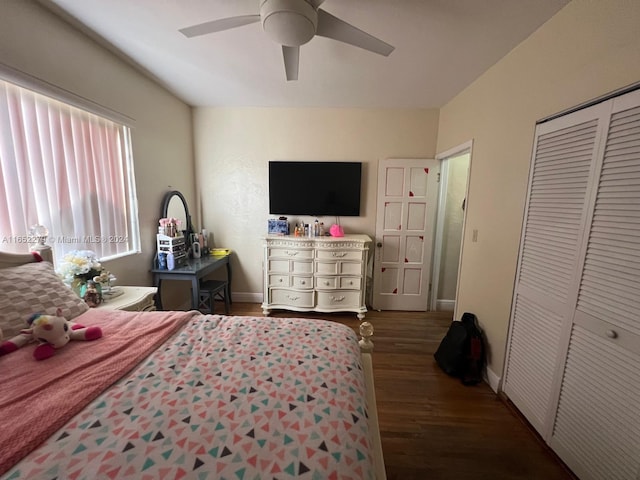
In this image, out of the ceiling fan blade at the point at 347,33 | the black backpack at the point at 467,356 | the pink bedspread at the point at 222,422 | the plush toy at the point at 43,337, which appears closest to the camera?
the pink bedspread at the point at 222,422

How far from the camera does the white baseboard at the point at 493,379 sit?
192 centimetres

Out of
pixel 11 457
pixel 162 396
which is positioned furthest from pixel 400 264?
pixel 11 457

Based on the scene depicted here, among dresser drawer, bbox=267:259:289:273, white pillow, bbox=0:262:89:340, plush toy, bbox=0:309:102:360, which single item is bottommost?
dresser drawer, bbox=267:259:289:273

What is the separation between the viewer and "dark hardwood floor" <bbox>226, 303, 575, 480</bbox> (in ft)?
4.47

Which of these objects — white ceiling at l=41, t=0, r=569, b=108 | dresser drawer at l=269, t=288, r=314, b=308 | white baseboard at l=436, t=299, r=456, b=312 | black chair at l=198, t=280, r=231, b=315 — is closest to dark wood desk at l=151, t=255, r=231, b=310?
black chair at l=198, t=280, r=231, b=315

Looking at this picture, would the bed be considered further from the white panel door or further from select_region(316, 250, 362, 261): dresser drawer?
the white panel door

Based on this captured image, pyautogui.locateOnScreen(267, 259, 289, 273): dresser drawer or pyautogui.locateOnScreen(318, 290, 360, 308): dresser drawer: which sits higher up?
pyautogui.locateOnScreen(267, 259, 289, 273): dresser drawer

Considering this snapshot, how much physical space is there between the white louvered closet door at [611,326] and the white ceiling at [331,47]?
0.95 metres

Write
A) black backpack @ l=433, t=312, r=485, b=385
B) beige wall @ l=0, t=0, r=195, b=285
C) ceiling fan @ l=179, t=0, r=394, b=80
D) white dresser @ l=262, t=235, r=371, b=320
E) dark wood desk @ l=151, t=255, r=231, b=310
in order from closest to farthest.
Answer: ceiling fan @ l=179, t=0, r=394, b=80
beige wall @ l=0, t=0, r=195, b=285
black backpack @ l=433, t=312, r=485, b=385
dark wood desk @ l=151, t=255, r=231, b=310
white dresser @ l=262, t=235, r=371, b=320

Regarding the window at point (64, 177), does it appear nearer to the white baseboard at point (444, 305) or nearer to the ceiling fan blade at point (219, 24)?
the ceiling fan blade at point (219, 24)

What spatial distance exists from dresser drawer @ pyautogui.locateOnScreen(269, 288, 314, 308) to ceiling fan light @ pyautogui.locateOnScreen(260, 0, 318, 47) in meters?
2.38

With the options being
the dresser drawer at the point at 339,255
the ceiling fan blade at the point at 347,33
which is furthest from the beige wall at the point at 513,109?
the dresser drawer at the point at 339,255

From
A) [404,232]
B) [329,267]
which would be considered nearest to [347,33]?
[329,267]

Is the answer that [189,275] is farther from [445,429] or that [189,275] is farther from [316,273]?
[445,429]
